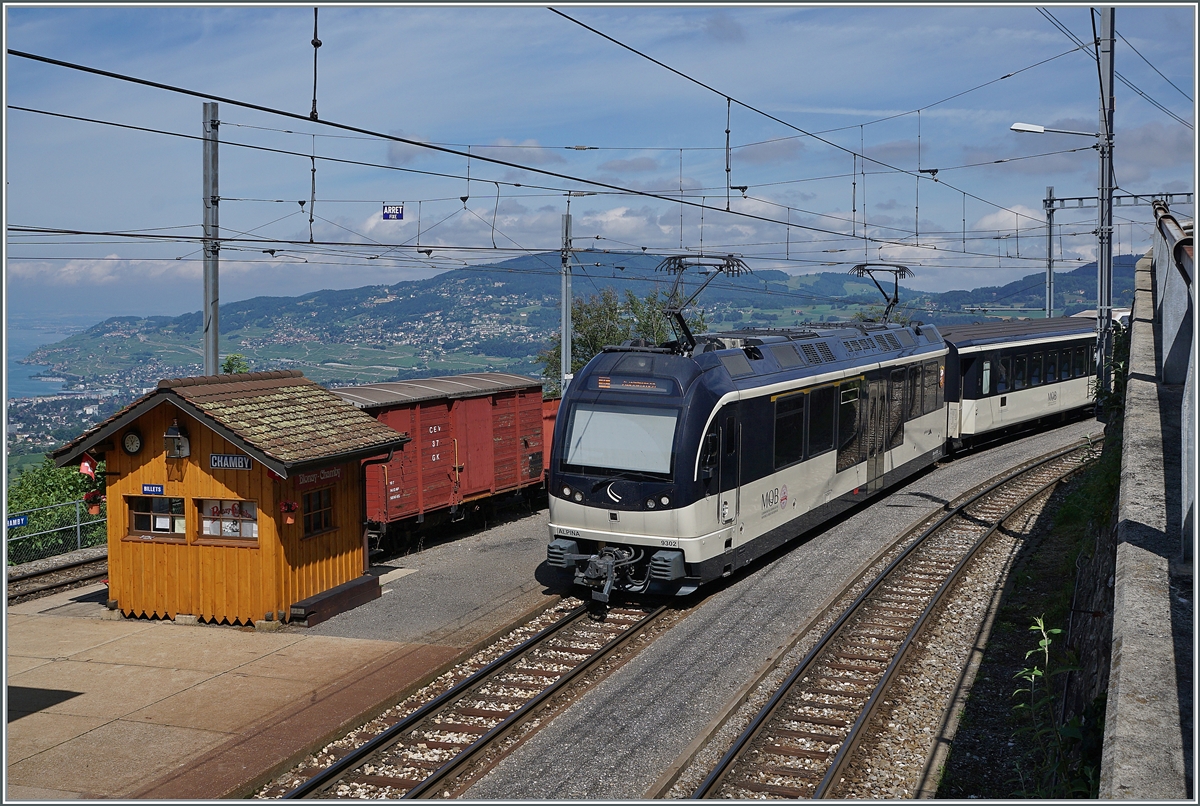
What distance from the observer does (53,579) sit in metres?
16.2

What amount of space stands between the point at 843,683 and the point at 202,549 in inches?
314

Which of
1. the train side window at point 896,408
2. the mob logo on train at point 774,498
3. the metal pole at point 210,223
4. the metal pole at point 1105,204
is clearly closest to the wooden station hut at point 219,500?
the metal pole at point 210,223

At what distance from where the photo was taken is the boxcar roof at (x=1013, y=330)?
2486cm

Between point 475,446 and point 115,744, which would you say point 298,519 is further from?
point 475,446

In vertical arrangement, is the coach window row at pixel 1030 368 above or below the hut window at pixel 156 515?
above

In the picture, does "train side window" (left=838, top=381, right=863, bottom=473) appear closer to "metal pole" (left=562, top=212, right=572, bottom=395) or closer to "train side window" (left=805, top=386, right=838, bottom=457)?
"train side window" (left=805, top=386, right=838, bottom=457)

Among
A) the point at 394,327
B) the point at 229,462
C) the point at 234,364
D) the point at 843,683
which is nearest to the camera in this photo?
the point at 843,683

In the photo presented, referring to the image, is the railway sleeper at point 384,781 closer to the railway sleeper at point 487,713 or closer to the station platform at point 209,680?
the station platform at point 209,680

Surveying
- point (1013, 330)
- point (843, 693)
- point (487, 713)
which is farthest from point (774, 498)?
point (1013, 330)

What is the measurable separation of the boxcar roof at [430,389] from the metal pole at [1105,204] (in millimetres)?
11619

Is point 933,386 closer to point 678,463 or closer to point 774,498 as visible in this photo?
point 774,498

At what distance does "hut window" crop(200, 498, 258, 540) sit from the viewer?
41.9ft

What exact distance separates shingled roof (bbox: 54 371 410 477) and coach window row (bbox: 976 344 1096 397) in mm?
16003

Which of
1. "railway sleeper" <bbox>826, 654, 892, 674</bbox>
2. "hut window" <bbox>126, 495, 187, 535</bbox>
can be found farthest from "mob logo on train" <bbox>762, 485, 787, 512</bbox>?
"hut window" <bbox>126, 495, 187, 535</bbox>
